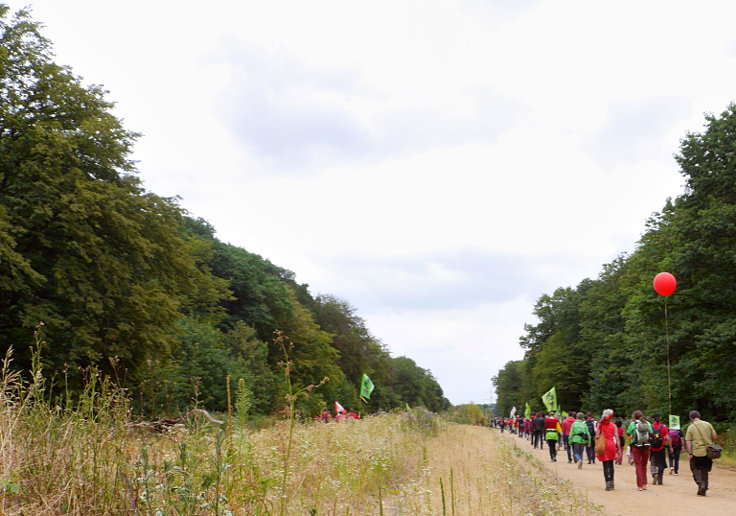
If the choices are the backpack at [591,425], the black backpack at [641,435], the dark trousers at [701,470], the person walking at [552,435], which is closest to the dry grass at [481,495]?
the black backpack at [641,435]

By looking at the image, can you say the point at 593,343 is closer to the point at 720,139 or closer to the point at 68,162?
the point at 720,139

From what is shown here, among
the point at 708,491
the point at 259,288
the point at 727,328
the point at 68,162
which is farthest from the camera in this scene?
the point at 259,288

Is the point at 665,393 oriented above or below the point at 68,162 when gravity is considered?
below

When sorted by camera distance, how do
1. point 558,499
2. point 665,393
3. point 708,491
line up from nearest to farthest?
1. point 558,499
2. point 708,491
3. point 665,393

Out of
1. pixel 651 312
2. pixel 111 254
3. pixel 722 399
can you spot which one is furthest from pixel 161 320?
pixel 722 399

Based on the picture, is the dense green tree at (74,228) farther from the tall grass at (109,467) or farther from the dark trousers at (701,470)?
the dark trousers at (701,470)

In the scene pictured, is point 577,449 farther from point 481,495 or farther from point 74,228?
point 74,228

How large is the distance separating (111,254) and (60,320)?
12.6 feet

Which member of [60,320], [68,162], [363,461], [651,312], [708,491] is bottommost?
[708,491]

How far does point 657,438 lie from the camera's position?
1523cm

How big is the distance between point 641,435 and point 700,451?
143 cm

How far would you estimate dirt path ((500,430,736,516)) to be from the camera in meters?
10.7

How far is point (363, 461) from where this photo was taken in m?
10.2

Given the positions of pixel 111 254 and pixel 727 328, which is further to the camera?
pixel 727 328
